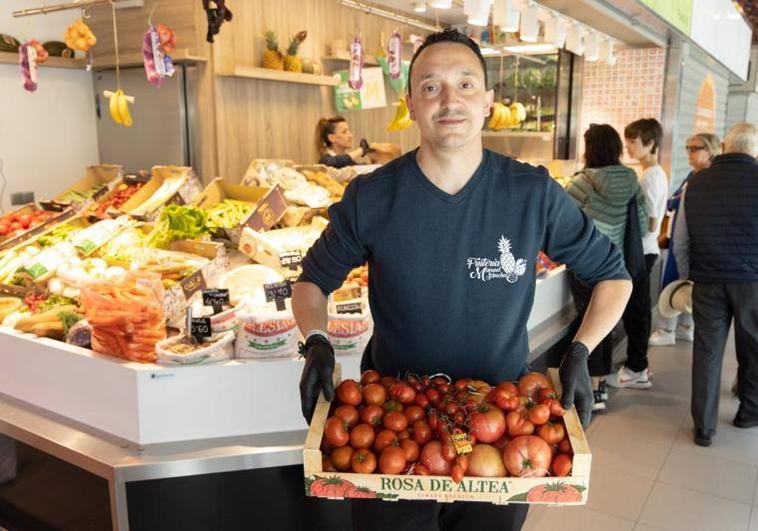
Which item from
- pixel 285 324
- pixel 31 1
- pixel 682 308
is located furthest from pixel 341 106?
pixel 285 324

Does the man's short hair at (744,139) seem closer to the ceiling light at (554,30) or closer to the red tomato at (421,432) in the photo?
the ceiling light at (554,30)

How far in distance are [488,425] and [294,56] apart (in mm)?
5276

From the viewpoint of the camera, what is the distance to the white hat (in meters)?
5.16

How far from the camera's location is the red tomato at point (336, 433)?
1.61m

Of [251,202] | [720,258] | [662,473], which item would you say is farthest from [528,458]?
[251,202]

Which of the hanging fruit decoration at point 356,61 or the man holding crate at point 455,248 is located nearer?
the man holding crate at point 455,248

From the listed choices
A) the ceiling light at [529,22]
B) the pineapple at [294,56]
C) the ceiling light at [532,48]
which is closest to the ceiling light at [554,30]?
the ceiling light at [529,22]

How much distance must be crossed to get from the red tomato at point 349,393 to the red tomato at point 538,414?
425 mm

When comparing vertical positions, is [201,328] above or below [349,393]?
below

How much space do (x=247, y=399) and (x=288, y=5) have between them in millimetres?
4771

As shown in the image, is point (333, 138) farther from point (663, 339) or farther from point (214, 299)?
point (663, 339)

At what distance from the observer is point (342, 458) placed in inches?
62.5

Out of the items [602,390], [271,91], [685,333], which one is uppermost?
[271,91]

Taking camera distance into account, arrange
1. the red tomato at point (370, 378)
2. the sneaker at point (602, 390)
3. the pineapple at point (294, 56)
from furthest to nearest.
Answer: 1. the pineapple at point (294, 56)
2. the sneaker at point (602, 390)
3. the red tomato at point (370, 378)
